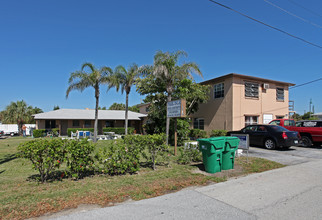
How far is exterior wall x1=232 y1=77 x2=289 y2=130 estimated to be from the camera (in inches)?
647

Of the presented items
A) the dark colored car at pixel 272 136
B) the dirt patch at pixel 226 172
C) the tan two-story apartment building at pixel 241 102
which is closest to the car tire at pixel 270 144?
the dark colored car at pixel 272 136

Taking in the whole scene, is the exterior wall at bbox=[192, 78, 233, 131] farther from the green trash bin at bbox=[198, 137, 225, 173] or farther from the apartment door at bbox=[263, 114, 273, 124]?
the green trash bin at bbox=[198, 137, 225, 173]

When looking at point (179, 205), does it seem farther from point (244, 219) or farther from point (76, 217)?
point (76, 217)

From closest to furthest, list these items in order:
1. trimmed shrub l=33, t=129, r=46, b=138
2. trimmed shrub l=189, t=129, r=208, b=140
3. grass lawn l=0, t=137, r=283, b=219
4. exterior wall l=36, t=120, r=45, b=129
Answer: grass lawn l=0, t=137, r=283, b=219 < trimmed shrub l=189, t=129, r=208, b=140 < trimmed shrub l=33, t=129, r=46, b=138 < exterior wall l=36, t=120, r=45, b=129

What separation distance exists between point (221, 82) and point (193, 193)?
1451 cm

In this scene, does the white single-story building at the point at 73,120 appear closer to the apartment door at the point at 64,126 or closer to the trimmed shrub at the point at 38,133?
the apartment door at the point at 64,126

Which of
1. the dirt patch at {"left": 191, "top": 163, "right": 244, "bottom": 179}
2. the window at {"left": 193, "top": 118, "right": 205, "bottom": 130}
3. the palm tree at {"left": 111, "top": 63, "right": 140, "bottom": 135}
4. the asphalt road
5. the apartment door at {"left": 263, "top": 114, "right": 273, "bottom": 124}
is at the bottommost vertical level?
the asphalt road

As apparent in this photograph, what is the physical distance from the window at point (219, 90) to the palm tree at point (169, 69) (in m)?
6.20

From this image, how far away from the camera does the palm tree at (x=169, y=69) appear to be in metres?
11.2

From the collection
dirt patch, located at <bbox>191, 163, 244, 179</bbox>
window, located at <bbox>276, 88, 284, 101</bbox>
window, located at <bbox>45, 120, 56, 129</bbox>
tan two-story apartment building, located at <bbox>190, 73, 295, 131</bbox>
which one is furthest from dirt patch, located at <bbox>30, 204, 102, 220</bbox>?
window, located at <bbox>45, 120, 56, 129</bbox>

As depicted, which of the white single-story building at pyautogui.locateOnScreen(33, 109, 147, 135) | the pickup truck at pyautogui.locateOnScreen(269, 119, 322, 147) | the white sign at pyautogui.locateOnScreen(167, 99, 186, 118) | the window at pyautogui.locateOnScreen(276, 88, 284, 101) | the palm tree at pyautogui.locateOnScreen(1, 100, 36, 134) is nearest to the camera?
the white sign at pyautogui.locateOnScreen(167, 99, 186, 118)

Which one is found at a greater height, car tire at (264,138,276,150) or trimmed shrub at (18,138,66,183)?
trimmed shrub at (18,138,66,183)

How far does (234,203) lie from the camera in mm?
4184

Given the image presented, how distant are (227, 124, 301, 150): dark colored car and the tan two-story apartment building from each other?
3649 millimetres
